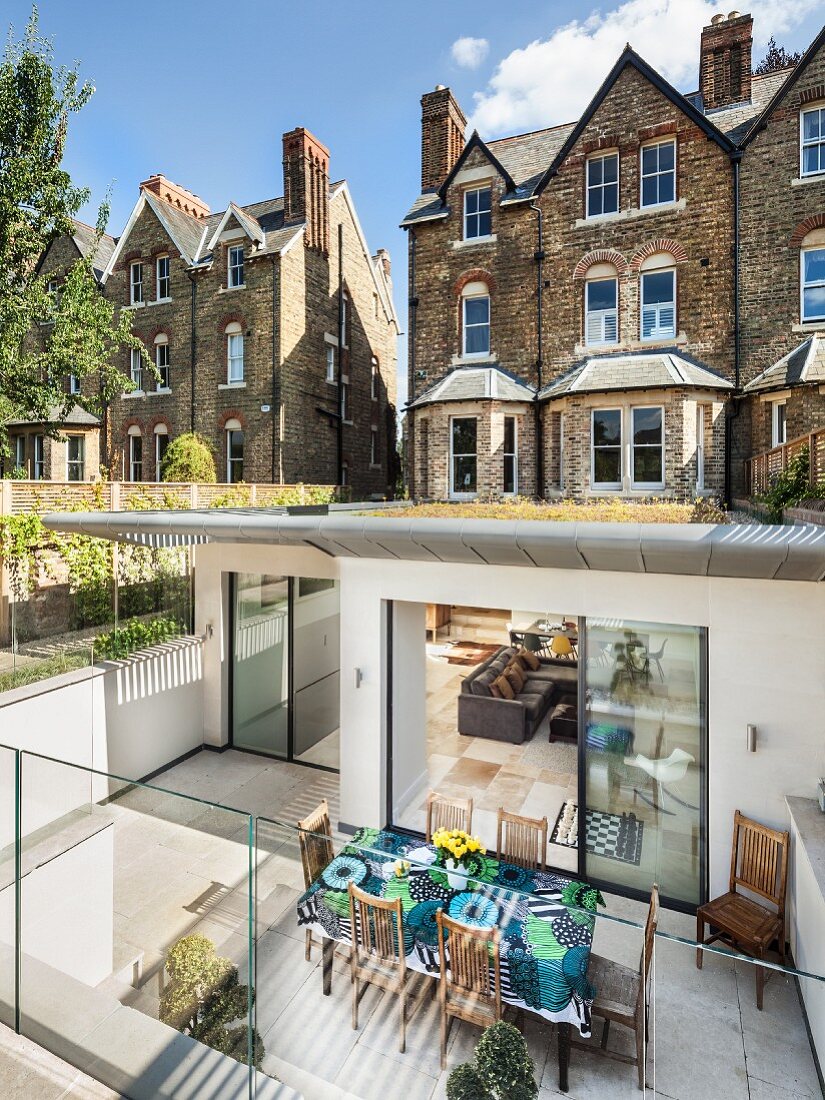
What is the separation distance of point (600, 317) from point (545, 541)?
39.1 feet

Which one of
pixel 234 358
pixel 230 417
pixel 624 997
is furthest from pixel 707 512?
pixel 234 358

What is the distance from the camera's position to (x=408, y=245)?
17734mm

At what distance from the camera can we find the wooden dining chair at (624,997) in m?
3.67

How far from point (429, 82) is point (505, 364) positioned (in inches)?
354

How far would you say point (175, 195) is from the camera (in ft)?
78.7

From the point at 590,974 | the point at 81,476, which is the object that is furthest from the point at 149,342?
the point at 590,974

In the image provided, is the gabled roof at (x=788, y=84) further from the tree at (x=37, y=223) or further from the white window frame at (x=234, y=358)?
the tree at (x=37, y=223)

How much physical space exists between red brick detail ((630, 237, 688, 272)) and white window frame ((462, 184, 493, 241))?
419 centimetres

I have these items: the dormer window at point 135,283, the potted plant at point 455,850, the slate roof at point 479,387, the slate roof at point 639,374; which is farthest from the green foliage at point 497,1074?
the dormer window at point 135,283

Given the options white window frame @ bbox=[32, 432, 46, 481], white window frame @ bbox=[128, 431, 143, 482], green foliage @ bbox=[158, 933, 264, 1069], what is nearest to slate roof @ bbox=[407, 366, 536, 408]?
white window frame @ bbox=[128, 431, 143, 482]

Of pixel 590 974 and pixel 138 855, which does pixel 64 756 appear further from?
pixel 590 974

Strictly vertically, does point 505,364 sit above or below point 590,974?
above

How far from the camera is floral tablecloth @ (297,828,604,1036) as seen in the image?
4266mm

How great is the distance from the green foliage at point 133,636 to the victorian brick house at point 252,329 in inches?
414
